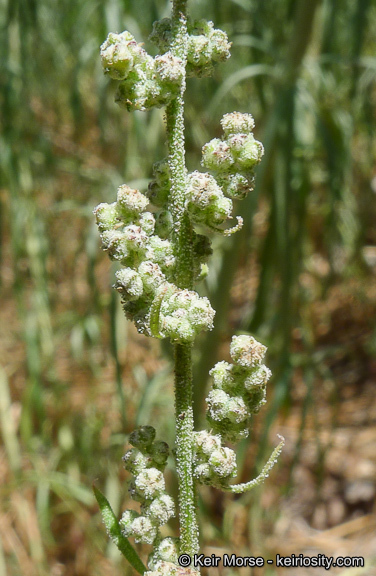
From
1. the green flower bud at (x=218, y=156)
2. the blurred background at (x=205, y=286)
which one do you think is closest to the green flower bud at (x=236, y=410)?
the green flower bud at (x=218, y=156)

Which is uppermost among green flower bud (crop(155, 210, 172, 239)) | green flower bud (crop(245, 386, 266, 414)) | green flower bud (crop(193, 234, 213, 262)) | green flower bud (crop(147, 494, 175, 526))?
green flower bud (crop(155, 210, 172, 239))

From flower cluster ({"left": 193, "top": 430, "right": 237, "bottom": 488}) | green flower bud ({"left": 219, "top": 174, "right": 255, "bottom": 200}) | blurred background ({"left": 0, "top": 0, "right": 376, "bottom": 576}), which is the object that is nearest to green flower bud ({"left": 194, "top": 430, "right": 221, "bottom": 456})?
flower cluster ({"left": 193, "top": 430, "right": 237, "bottom": 488})

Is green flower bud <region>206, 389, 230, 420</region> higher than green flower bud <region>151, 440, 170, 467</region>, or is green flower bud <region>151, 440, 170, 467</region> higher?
Result: green flower bud <region>206, 389, 230, 420</region>

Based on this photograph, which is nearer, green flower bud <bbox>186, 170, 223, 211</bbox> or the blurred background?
green flower bud <bbox>186, 170, 223, 211</bbox>

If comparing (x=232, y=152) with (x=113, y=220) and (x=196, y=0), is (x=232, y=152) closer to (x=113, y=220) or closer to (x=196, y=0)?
(x=113, y=220)

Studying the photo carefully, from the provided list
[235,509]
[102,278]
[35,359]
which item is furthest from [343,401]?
[35,359]

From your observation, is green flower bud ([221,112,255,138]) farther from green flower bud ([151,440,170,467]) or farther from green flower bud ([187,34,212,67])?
green flower bud ([151,440,170,467])

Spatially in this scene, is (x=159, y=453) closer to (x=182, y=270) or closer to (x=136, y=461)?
(x=136, y=461)
